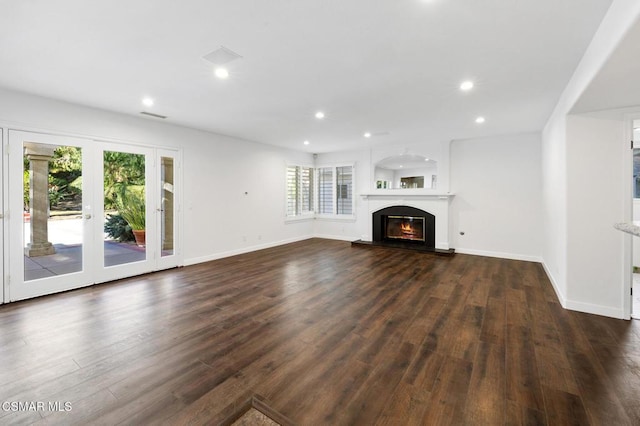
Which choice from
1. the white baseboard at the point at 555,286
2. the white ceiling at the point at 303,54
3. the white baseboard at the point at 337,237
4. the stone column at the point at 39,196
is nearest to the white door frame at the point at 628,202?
the white baseboard at the point at 555,286

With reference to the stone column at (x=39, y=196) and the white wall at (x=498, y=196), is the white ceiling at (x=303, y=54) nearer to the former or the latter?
the stone column at (x=39, y=196)

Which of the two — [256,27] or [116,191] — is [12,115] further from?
[256,27]

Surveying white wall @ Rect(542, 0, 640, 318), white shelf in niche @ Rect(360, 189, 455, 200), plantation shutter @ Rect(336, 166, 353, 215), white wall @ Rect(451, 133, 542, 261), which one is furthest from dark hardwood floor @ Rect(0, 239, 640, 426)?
plantation shutter @ Rect(336, 166, 353, 215)

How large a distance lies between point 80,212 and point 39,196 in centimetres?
48

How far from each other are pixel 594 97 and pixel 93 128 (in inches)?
240

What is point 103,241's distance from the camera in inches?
175

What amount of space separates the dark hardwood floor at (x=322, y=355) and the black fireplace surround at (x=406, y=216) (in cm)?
260

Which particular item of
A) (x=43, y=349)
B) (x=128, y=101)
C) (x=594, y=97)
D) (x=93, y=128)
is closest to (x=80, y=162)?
(x=93, y=128)

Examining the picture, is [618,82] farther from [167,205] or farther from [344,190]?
[344,190]

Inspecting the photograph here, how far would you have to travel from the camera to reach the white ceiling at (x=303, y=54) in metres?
2.04

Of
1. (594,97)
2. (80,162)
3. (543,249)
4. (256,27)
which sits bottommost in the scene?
(543,249)

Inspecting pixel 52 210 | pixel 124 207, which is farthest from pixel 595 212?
pixel 52 210

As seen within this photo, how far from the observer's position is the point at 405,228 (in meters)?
7.43

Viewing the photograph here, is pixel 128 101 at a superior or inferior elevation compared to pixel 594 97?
superior
